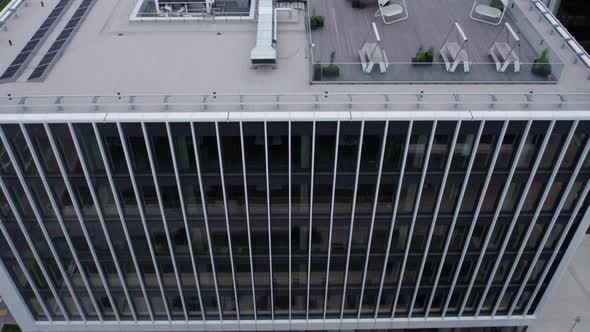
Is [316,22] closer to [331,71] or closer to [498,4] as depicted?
[331,71]

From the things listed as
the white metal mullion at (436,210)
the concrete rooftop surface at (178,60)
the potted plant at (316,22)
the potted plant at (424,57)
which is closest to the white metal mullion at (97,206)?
the concrete rooftop surface at (178,60)

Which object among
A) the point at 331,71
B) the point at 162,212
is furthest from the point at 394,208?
the point at 162,212

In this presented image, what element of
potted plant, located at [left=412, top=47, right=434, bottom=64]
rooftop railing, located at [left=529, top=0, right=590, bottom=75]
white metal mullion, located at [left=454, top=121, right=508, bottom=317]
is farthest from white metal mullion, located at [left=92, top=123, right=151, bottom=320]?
rooftop railing, located at [left=529, top=0, right=590, bottom=75]

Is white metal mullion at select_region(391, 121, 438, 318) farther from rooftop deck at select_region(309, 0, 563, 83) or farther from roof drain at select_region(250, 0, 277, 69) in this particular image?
roof drain at select_region(250, 0, 277, 69)

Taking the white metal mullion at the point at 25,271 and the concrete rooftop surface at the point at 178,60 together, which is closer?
the concrete rooftop surface at the point at 178,60

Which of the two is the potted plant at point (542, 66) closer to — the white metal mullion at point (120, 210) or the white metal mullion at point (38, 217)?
the white metal mullion at point (120, 210)

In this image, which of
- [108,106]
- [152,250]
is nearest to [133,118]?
[108,106]

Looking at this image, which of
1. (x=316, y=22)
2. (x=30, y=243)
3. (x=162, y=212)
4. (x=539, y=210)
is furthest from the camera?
(x=316, y=22)
